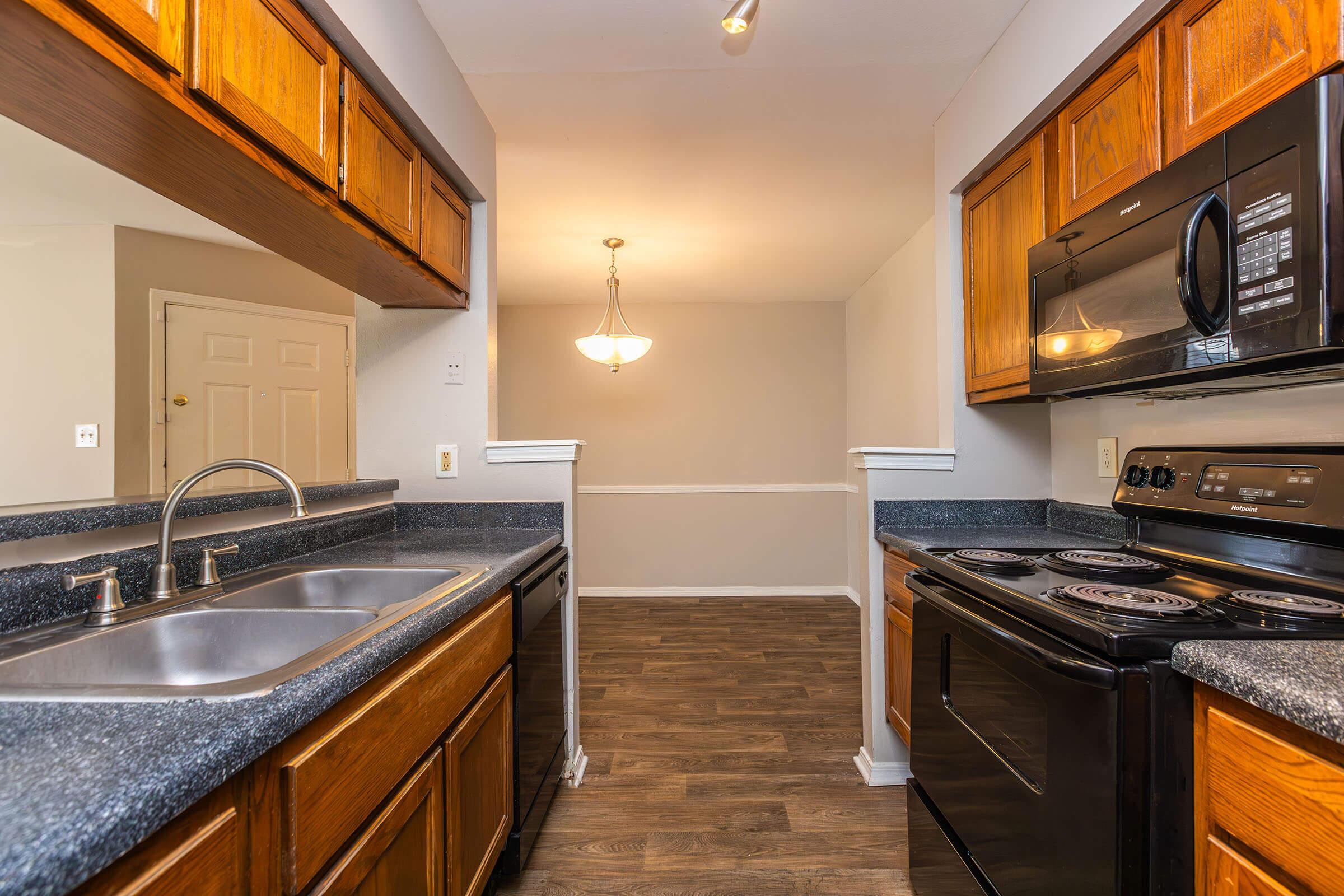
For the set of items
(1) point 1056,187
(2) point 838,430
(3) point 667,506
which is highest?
(1) point 1056,187

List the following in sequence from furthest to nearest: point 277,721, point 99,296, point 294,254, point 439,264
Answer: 1. point 99,296
2. point 439,264
3. point 294,254
4. point 277,721

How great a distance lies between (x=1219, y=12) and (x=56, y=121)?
206 centimetres

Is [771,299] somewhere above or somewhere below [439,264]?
above

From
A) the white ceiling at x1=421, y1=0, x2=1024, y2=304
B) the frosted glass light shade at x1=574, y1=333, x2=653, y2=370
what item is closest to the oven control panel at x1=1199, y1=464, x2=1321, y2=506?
the white ceiling at x1=421, y1=0, x2=1024, y2=304

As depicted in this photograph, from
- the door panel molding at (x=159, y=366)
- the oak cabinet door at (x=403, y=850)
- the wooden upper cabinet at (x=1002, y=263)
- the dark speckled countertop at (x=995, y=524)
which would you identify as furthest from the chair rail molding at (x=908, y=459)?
the door panel molding at (x=159, y=366)

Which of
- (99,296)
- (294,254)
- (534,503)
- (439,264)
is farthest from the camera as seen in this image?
(99,296)

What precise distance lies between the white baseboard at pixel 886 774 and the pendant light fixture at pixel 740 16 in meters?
2.31

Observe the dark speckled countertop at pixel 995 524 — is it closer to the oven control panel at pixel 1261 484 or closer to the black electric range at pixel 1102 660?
the black electric range at pixel 1102 660

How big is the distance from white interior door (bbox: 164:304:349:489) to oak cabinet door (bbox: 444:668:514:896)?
261cm

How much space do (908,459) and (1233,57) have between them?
1313mm

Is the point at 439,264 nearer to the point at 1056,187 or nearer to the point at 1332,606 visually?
the point at 1056,187

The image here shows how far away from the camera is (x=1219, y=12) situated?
1.20m

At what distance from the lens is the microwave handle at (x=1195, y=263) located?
1116 mm

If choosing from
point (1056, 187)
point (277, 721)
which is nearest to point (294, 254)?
point (277, 721)
